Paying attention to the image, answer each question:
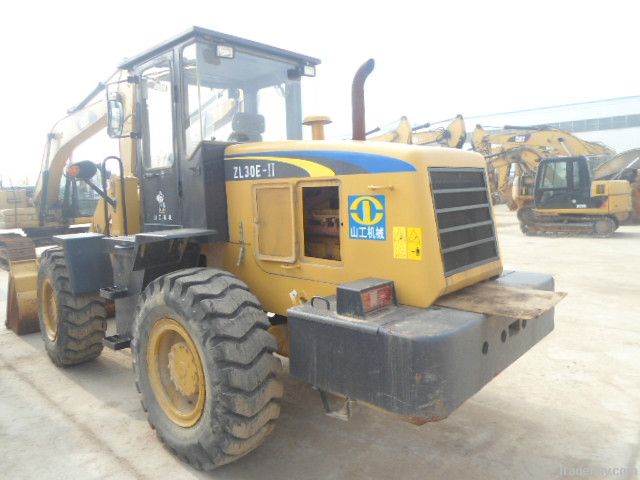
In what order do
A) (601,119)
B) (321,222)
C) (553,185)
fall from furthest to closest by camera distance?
(601,119), (553,185), (321,222)

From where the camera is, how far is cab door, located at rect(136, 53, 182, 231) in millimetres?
4086

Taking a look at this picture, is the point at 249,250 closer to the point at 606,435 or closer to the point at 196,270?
the point at 196,270

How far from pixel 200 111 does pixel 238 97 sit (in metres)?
0.47

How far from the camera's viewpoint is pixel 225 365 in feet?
9.32

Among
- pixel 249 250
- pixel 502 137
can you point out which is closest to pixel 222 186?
pixel 249 250

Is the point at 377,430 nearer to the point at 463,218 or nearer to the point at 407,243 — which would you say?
the point at 407,243

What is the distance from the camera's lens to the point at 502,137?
68.9 ft

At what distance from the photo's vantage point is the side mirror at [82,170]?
15.2 ft

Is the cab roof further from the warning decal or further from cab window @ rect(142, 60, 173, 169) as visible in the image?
the warning decal

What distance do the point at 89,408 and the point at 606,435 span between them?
3935mm

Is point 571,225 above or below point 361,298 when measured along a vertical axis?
below

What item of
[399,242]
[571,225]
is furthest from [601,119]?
[399,242]

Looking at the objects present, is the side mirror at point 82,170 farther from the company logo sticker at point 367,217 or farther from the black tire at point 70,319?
the company logo sticker at point 367,217

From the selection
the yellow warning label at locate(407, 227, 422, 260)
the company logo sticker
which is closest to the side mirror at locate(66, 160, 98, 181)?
the company logo sticker
